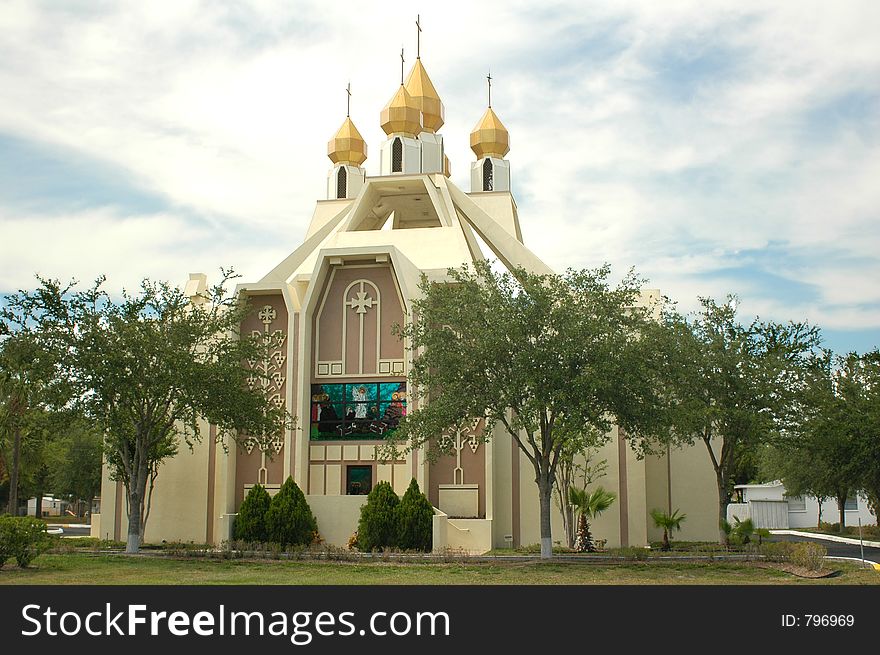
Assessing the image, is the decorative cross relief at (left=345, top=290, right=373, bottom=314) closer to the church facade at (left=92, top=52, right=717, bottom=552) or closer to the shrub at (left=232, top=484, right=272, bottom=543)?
the church facade at (left=92, top=52, right=717, bottom=552)

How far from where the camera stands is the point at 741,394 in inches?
1198

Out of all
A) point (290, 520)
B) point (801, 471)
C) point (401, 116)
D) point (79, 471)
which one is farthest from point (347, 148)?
point (79, 471)

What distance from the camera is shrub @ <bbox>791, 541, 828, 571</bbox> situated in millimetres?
23375

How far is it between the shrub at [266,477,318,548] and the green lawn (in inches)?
195

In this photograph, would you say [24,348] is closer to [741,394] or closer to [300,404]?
[300,404]

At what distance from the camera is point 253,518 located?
106ft

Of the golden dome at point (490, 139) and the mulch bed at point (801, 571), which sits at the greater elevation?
the golden dome at point (490, 139)

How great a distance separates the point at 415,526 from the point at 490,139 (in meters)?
24.4

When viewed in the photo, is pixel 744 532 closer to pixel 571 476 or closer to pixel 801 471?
pixel 571 476

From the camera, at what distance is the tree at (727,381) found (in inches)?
1166

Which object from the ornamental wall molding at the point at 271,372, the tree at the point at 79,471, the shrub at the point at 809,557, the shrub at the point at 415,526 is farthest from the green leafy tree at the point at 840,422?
the tree at the point at 79,471

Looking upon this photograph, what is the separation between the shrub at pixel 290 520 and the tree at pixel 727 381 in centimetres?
1199

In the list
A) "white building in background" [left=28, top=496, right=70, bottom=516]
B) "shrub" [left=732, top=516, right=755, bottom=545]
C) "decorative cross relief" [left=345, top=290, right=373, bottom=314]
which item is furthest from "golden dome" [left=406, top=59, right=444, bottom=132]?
"white building in background" [left=28, top=496, right=70, bottom=516]

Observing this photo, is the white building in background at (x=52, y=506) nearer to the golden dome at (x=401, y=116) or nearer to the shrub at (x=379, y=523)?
the golden dome at (x=401, y=116)
